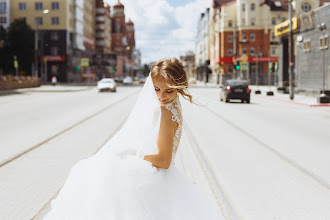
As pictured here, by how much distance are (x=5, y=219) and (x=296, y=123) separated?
12672mm

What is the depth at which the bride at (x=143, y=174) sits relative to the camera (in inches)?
107

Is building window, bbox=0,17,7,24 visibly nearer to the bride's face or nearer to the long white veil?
the long white veil

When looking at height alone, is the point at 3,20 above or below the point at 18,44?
above

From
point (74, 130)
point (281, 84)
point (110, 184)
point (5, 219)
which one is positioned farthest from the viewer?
point (281, 84)

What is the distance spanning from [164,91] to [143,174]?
1.68 feet

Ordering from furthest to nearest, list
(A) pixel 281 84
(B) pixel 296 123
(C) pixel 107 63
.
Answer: (C) pixel 107 63, (A) pixel 281 84, (B) pixel 296 123

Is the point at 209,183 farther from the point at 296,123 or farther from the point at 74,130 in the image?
the point at 296,123

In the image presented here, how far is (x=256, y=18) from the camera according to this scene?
286 feet

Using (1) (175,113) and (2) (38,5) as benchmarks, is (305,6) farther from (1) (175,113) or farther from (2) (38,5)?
(1) (175,113)

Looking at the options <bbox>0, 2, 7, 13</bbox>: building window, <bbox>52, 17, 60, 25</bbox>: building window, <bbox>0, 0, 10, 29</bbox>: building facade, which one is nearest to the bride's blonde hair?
<bbox>52, 17, 60, 25</bbox>: building window

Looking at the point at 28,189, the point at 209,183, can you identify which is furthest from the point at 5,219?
the point at 209,183

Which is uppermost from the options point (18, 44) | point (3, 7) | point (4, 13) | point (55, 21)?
point (3, 7)

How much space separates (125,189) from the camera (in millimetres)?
2752

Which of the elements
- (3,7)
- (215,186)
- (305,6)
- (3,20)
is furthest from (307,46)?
(3,7)
